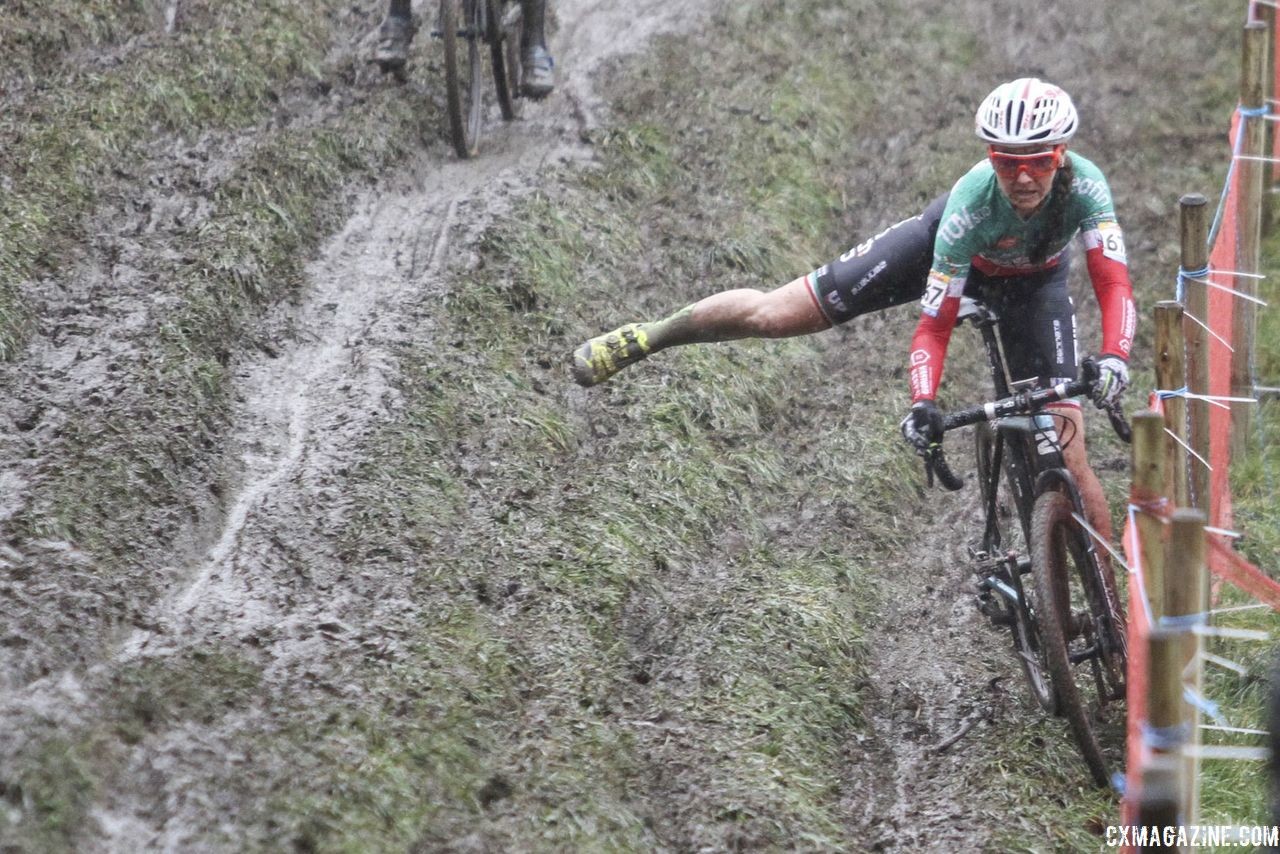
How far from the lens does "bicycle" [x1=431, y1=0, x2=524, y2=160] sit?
8.63 m

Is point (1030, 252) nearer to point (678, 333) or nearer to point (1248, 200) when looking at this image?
point (678, 333)

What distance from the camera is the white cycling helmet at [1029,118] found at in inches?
192

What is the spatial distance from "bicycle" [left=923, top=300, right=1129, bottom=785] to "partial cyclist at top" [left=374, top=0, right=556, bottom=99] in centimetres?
536

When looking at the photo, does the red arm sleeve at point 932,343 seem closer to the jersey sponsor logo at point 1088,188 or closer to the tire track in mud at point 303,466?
the jersey sponsor logo at point 1088,188

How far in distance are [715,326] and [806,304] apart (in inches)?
20.3

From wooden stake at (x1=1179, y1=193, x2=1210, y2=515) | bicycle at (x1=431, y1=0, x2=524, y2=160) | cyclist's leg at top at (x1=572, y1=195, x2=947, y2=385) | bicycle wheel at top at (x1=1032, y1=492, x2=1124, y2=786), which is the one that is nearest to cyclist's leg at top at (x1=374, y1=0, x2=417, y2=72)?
bicycle at (x1=431, y1=0, x2=524, y2=160)

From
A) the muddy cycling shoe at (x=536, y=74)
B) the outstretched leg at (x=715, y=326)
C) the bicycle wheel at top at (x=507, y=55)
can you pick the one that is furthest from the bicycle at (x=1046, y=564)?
the bicycle wheel at top at (x=507, y=55)

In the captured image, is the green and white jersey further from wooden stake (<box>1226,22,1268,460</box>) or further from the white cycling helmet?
wooden stake (<box>1226,22,1268,460</box>)

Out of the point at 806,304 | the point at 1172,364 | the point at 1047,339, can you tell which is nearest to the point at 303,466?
the point at 806,304

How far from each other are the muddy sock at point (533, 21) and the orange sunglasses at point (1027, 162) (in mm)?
5613

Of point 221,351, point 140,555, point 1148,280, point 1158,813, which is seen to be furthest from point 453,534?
point 1148,280

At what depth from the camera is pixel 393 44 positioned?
9.38m

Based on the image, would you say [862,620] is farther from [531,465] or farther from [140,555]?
[140,555]

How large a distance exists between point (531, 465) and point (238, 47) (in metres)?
4.76
